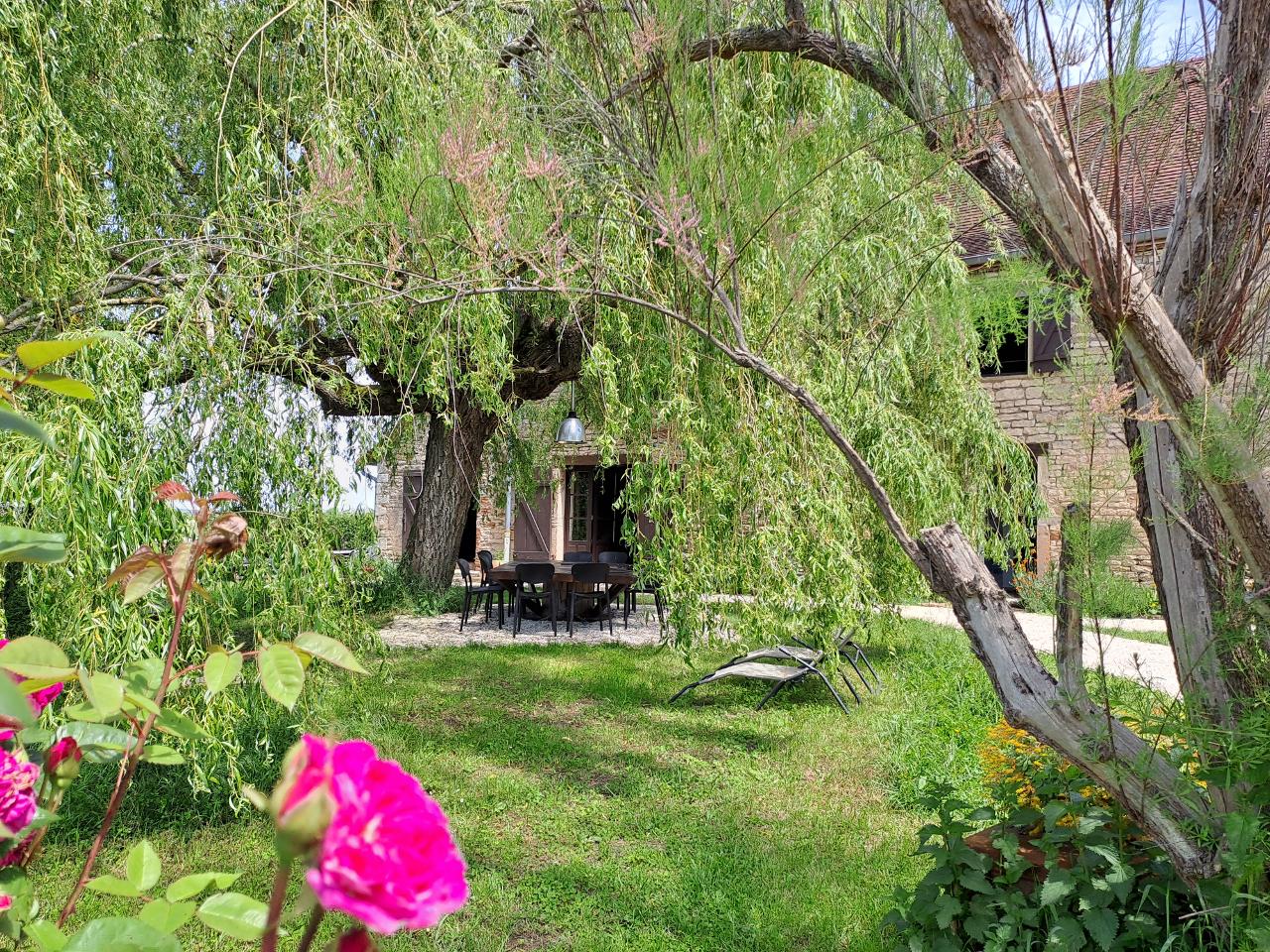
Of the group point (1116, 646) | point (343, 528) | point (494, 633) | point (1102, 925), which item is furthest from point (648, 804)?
point (1116, 646)

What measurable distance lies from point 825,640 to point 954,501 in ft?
7.21

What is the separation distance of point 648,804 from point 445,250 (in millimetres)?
2669

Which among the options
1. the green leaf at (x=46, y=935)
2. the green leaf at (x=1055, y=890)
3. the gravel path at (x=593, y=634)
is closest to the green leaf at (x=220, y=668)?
the green leaf at (x=46, y=935)

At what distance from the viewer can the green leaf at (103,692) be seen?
79cm

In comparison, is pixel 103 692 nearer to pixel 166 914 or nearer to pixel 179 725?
pixel 179 725

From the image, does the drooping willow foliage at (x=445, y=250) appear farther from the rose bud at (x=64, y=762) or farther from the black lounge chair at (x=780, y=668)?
the rose bud at (x=64, y=762)

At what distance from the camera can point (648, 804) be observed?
4.11 meters

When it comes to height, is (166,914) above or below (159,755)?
below

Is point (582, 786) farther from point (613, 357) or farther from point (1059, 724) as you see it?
point (1059, 724)

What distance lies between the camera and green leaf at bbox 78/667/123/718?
789 millimetres

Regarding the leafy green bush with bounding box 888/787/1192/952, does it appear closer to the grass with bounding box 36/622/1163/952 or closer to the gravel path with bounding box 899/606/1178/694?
the grass with bounding box 36/622/1163/952

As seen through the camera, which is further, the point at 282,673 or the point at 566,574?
the point at 566,574

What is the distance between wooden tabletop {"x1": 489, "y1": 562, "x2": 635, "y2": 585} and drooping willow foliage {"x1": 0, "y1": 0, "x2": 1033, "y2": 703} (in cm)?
381

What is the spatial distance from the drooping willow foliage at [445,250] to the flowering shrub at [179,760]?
1673 millimetres
